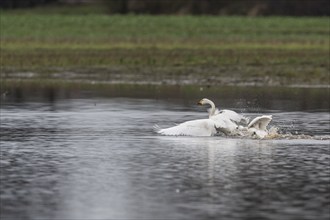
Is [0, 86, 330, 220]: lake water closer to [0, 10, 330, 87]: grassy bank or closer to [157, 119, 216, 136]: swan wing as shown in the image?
[157, 119, 216, 136]: swan wing

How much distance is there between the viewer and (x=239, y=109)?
2873 cm

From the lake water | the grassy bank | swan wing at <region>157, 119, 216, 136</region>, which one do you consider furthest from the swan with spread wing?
the grassy bank

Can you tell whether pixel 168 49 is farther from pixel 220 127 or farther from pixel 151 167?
pixel 151 167

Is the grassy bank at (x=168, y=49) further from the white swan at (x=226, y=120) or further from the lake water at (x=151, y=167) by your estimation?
the white swan at (x=226, y=120)

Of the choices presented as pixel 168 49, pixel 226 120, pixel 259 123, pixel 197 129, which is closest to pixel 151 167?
pixel 197 129

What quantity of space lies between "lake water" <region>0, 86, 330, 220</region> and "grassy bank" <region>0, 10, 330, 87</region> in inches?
493

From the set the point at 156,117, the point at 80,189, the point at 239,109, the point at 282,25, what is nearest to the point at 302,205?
the point at 80,189

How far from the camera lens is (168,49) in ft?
159

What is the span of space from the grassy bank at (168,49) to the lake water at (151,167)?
12.5 meters

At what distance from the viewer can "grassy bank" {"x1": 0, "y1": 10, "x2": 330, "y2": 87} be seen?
41.7m

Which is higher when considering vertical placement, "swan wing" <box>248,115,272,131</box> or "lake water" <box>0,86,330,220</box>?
"swan wing" <box>248,115,272,131</box>

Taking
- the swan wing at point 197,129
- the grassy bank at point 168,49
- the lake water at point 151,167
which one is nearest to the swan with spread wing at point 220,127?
the swan wing at point 197,129

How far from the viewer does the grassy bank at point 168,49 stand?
41688mm

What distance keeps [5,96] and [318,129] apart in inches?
464
